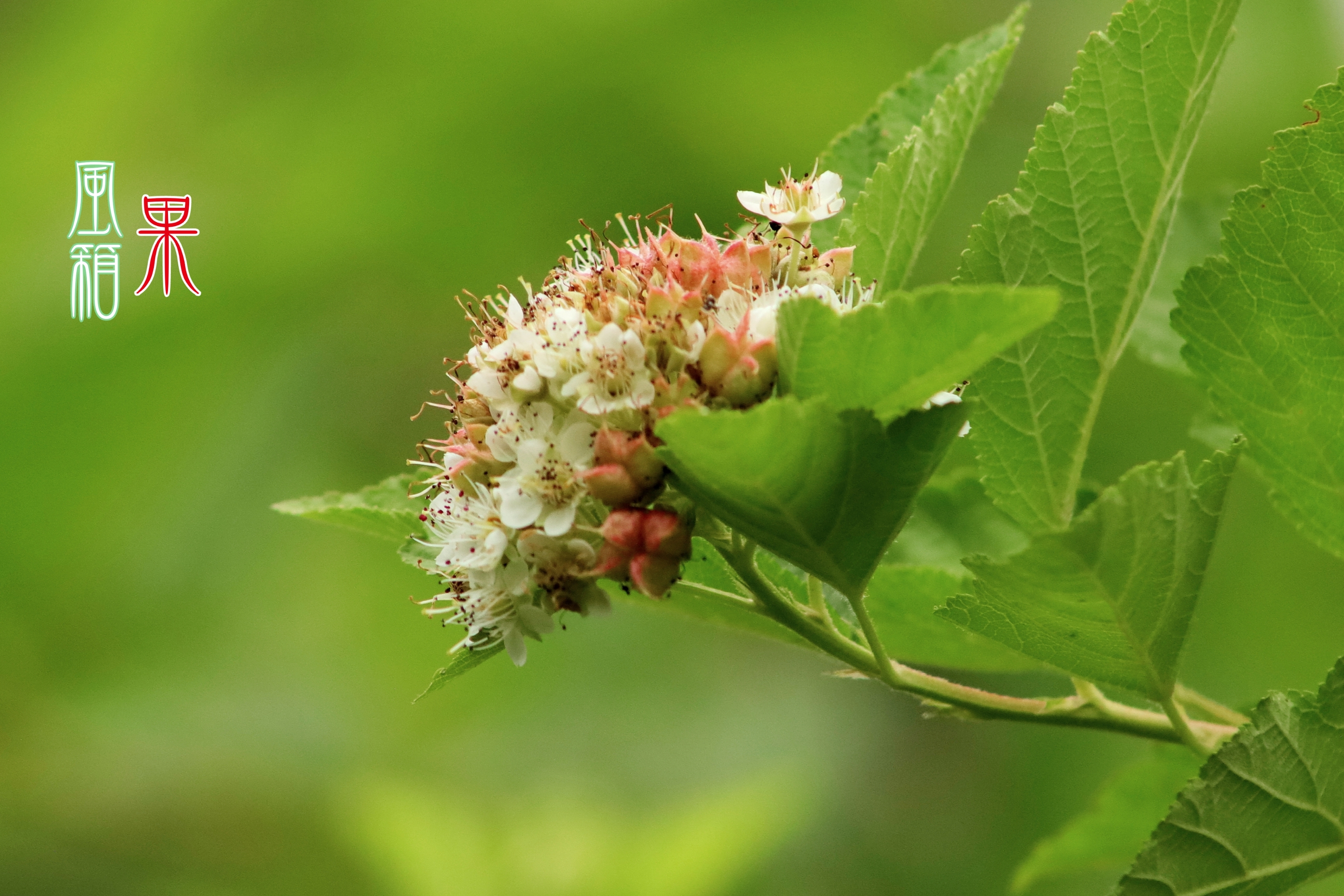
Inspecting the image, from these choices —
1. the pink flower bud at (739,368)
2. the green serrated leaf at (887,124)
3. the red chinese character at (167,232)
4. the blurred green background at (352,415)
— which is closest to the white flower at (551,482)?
the pink flower bud at (739,368)

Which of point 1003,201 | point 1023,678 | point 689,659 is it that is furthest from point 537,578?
point 689,659

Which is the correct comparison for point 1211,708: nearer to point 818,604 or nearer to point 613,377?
point 818,604

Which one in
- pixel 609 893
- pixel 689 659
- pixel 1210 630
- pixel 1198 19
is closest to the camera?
pixel 1198 19

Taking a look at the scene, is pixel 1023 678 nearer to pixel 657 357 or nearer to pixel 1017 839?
pixel 1017 839

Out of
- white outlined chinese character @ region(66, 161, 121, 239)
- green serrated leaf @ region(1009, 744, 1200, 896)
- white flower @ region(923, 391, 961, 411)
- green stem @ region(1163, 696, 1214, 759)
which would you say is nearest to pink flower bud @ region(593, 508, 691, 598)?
white flower @ region(923, 391, 961, 411)

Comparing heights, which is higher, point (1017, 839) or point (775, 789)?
point (775, 789)

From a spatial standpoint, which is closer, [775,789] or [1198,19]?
[1198,19]

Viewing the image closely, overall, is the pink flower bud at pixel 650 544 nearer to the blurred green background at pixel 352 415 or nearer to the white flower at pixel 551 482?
the white flower at pixel 551 482
